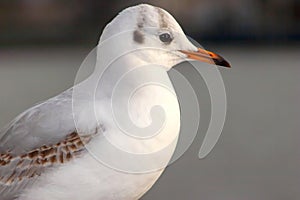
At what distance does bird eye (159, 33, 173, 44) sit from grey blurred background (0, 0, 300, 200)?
1.85 metres

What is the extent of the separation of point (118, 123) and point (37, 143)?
0.56 feet

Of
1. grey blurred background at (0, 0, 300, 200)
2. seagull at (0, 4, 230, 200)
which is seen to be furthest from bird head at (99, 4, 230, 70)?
grey blurred background at (0, 0, 300, 200)

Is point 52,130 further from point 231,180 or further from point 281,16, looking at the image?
point 281,16

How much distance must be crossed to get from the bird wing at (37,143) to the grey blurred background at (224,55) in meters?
1.77

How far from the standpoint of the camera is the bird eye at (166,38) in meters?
1.42

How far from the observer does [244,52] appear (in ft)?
13.6

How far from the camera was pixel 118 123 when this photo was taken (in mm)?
1406

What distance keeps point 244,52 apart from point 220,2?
31 centimetres

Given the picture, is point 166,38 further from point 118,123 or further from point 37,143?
point 37,143

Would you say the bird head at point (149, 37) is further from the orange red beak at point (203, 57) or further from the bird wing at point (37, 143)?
the bird wing at point (37, 143)

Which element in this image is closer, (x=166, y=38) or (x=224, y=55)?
(x=166, y=38)

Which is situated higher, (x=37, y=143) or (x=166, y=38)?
(x=166, y=38)

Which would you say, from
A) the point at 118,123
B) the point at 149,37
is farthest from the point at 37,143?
the point at 149,37

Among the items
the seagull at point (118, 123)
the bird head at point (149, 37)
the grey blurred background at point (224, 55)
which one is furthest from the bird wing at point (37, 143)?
the grey blurred background at point (224, 55)
